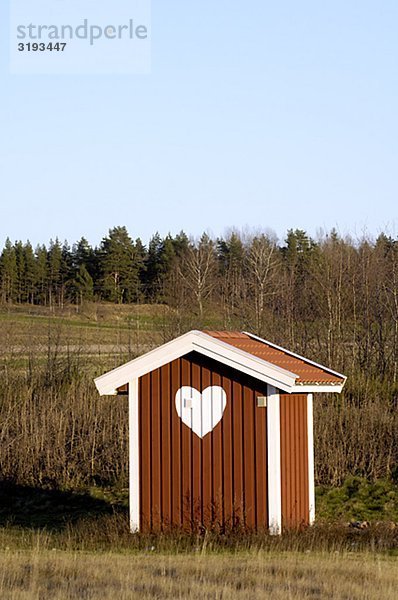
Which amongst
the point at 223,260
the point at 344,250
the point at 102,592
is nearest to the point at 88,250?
the point at 223,260

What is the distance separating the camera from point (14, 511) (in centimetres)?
2144

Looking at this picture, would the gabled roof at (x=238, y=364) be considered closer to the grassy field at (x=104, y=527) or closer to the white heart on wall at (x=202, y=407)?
the white heart on wall at (x=202, y=407)

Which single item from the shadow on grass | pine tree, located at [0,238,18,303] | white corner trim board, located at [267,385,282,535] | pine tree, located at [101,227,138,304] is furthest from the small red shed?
pine tree, located at [0,238,18,303]

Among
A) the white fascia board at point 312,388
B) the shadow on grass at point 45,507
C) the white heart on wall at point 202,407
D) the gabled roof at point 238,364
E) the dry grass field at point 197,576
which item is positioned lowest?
the shadow on grass at point 45,507

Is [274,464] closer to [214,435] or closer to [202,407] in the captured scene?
[214,435]

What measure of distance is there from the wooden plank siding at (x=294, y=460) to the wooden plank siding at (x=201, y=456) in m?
0.39

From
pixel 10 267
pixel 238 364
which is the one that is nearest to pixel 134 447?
pixel 238 364

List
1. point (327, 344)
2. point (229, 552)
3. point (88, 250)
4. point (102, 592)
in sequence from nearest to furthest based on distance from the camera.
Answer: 1. point (102, 592)
2. point (229, 552)
3. point (327, 344)
4. point (88, 250)

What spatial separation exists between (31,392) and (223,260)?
29.9 meters

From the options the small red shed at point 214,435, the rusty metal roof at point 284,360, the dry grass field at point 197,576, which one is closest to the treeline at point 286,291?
the rusty metal roof at point 284,360

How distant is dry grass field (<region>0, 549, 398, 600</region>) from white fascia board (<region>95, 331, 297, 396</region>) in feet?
8.16

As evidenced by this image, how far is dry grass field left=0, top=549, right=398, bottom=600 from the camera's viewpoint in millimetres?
9719

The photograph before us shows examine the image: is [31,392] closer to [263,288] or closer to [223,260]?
[263,288]

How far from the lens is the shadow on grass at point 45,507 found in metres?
19.4
